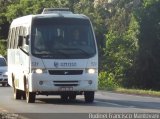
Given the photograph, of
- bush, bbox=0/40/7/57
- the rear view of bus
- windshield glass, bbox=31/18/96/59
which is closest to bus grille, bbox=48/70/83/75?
the rear view of bus

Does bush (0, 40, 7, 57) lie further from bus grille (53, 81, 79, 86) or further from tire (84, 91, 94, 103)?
bus grille (53, 81, 79, 86)

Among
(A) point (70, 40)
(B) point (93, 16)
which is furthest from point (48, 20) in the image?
(B) point (93, 16)

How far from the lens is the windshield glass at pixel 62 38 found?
2356 centimetres

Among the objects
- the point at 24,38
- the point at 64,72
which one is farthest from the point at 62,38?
the point at 24,38

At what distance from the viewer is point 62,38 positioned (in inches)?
941

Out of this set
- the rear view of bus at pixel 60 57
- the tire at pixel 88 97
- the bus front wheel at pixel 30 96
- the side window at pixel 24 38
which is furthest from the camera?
the tire at pixel 88 97

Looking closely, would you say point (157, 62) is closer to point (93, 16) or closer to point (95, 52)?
point (93, 16)

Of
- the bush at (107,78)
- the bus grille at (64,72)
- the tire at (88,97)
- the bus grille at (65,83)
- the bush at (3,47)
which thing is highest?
the bus grille at (64,72)

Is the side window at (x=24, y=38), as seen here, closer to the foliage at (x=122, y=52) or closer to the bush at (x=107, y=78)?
the bush at (x=107, y=78)

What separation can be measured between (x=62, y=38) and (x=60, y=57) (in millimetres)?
824

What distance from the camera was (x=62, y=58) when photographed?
23.4m

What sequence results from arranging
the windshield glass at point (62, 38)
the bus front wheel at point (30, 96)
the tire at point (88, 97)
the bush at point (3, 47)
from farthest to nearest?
1. the bush at point (3, 47)
2. the tire at point (88, 97)
3. the bus front wheel at point (30, 96)
4. the windshield glass at point (62, 38)

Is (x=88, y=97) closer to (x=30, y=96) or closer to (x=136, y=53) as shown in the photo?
(x=30, y=96)

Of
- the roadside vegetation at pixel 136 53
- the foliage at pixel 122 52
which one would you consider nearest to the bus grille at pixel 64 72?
the roadside vegetation at pixel 136 53
